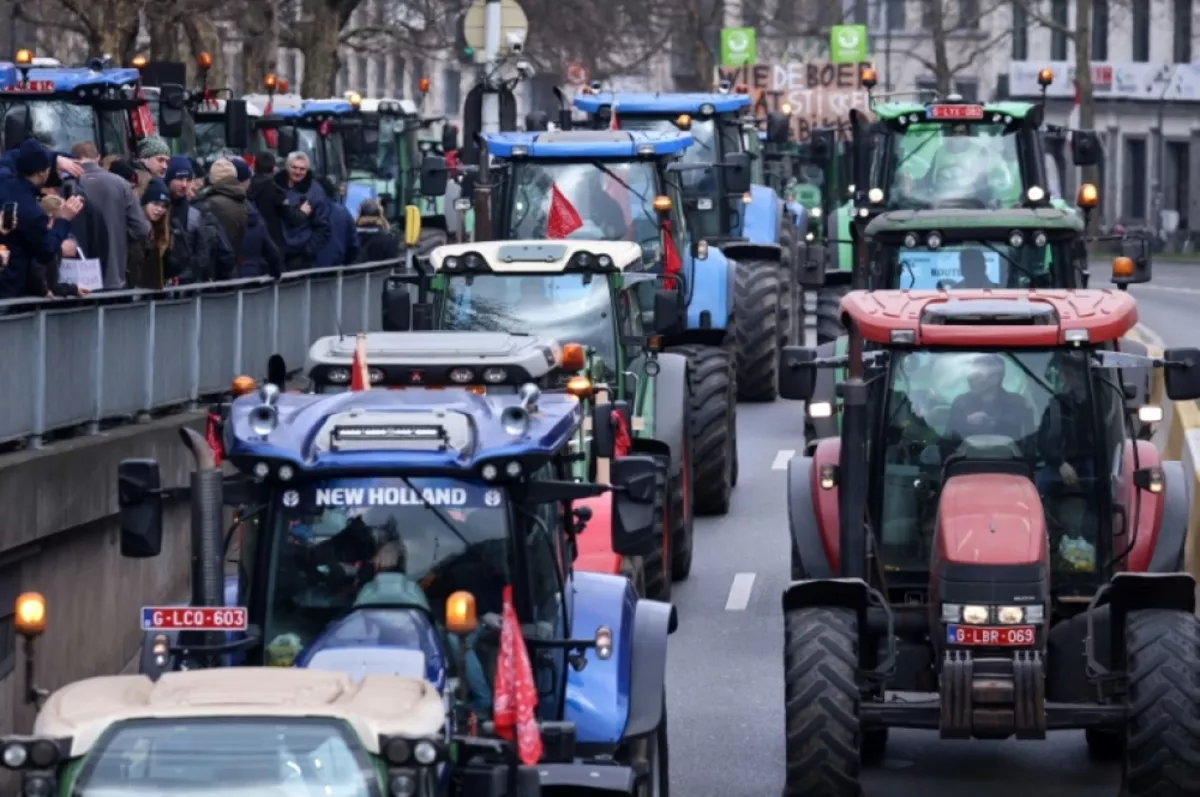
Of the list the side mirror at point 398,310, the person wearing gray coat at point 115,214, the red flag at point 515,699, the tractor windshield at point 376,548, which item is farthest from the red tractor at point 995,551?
the person wearing gray coat at point 115,214

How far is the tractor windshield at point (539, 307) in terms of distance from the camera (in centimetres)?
1647

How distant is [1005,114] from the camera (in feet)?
77.1

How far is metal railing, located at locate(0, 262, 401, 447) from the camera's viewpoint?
14680 mm

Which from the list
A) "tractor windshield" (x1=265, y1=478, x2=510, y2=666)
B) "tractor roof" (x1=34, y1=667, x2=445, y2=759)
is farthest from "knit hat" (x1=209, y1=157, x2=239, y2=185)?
"tractor roof" (x1=34, y1=667, x2=445, y2=759)

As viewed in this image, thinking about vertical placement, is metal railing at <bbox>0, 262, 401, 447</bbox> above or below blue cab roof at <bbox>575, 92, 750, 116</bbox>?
below

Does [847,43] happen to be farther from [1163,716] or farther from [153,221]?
[1163,716]

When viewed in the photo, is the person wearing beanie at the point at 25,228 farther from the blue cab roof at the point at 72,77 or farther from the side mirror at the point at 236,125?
the side mirror at the point at 236,125

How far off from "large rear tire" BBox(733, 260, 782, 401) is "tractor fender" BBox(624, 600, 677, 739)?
1494cm

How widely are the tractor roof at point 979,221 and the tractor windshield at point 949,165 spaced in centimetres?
488

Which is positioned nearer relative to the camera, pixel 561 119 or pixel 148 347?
pixel 148 347

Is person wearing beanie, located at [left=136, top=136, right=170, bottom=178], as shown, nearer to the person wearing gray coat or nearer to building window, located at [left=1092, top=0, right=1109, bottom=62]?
the person wearing gray coat

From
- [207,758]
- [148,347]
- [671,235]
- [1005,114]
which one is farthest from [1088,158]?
[207,758]

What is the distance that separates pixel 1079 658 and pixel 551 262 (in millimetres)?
5895

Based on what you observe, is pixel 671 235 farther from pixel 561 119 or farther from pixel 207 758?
pixel 207 758
